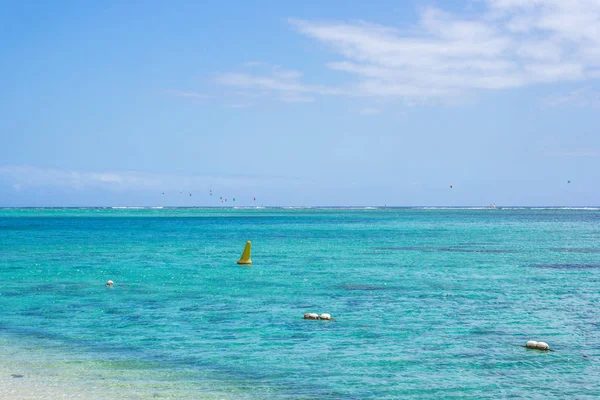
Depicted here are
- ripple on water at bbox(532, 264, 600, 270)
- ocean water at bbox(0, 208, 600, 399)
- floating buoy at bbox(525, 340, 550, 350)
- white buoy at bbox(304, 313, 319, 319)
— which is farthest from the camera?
ripple on water at bbox(532, 264, 600, 270)

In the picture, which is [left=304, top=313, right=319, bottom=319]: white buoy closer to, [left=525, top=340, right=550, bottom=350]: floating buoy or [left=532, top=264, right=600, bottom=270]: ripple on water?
[left=525, top=340, right=550, bottom=350]: floating buoy

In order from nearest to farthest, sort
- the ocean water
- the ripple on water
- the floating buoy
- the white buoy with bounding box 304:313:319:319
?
the ocean water < the floating buoy < the white buoy with bounding box 304:313:319:319 < the ripple on water

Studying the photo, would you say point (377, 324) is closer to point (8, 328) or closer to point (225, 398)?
point (225, 398)

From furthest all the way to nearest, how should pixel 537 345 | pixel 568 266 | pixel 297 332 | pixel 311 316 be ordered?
pixel 568 266 → pixel 311 316 → pixel 297 332 → pixel 537 345

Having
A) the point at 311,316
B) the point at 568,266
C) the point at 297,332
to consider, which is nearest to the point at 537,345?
the point at 297,332

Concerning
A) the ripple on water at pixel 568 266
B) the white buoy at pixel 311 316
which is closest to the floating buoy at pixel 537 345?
the white buoy at pixel 311 316

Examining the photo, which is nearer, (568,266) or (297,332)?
(297,332)

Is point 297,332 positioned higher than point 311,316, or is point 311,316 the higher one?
point 311,316

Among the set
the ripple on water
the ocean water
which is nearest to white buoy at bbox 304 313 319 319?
the ocean water

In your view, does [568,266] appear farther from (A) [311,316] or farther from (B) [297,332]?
(B) [297,332]

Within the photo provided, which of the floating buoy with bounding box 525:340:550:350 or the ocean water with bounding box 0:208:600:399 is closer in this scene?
the ocean water with bounding box 0:208:600:399

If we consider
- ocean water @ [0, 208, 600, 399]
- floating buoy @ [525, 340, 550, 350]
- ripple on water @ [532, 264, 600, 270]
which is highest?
ripple on water @ [532, 264, 600, 270]

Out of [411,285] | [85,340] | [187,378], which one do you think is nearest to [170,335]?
[85,340]

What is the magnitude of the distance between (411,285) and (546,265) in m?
14.4
